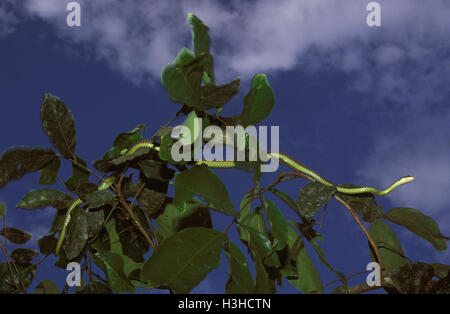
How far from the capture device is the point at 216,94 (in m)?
0.66

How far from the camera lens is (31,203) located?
790mm

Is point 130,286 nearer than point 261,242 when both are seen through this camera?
No

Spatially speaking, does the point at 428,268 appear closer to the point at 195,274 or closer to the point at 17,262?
the point at 195,274

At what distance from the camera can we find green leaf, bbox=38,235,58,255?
88cm

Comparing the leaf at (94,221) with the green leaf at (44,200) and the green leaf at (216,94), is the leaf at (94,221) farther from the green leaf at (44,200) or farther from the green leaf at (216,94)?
the green leaf at (216,94)

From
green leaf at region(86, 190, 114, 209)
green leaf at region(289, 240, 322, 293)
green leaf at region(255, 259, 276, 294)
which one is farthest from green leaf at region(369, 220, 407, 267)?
green leaf at region(86, 190, 114, 209)

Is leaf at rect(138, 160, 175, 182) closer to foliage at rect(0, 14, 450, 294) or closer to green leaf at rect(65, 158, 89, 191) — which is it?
foliage at rect(0, 14, 450, 294)

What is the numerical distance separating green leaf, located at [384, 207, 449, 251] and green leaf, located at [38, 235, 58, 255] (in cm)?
78

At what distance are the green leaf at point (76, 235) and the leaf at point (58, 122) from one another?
15 cm

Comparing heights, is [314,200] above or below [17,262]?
above

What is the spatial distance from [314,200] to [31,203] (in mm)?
586

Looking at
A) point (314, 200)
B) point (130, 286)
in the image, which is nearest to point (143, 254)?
point (130, 286)

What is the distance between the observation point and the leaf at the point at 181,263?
24.6 inches
